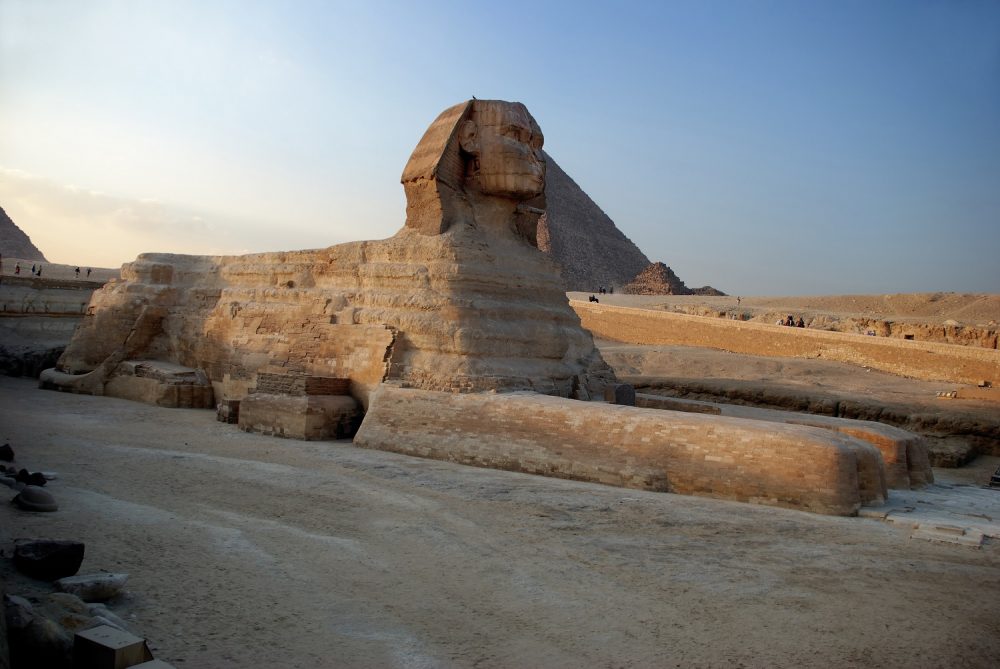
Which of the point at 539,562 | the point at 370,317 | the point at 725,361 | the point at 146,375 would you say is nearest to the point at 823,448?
the point at 539,562

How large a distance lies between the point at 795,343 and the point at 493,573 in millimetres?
17768

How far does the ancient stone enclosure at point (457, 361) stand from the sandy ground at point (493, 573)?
1.29 feet

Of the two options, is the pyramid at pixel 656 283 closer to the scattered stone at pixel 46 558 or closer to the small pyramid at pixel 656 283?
the small pyramid at pixel 656 283

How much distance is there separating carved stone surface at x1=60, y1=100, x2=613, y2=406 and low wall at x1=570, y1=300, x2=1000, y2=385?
11434 mm

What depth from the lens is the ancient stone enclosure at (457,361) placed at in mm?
5746

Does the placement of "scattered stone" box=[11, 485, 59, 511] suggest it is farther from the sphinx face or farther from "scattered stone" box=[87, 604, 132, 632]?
the sphinx face

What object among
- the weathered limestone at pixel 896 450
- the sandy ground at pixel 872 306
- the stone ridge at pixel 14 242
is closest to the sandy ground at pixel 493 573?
the weathered limestone at pixel 896 450

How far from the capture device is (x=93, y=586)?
3127 mm

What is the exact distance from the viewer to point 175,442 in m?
7.55

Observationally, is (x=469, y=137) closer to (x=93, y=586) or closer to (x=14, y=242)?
(x=93, y=586)

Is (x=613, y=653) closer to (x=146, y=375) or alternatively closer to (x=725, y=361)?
(x=146, y=375)

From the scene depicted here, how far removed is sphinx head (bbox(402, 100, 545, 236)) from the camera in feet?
28.1

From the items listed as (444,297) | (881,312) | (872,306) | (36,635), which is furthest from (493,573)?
(872,306)

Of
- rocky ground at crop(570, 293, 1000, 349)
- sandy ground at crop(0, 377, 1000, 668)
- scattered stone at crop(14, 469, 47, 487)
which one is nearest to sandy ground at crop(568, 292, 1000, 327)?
rocky ground at crop(570, 293, 1000, 349)
